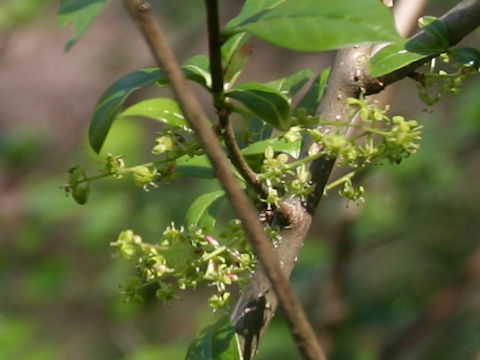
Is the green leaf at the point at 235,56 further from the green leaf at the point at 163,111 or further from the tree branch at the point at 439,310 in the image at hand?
the tree branch at the point at 439,310

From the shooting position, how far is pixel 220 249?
0.95 m

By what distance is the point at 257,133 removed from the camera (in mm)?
1077

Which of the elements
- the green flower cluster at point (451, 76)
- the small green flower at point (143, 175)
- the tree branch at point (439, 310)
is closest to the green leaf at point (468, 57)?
the green flower cluster at point (451, 76)

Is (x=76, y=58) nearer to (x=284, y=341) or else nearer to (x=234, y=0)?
(x=234, y=0)

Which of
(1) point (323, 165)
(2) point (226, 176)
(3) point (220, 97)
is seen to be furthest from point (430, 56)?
(2) point (226, 176)

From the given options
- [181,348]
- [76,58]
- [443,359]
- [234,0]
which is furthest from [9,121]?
[443,359]

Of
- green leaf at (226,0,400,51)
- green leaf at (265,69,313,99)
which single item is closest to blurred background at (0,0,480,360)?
green leaf at (265,69,313,99)

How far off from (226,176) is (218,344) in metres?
0.32

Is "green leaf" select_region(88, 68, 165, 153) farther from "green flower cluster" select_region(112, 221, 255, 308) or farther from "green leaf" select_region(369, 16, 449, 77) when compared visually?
"green leaf" select_region(369, 16, 449, 77)

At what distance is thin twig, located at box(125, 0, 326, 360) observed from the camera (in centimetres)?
64

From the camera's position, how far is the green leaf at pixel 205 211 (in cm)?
106

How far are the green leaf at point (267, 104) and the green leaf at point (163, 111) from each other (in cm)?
9

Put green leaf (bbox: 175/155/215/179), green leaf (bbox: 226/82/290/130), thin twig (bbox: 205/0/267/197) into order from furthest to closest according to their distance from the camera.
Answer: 1. green leaf (bbox: 175/155/215/179)
2. green leaf (bbox: 226/82/290/130)
3. thin twig (bbox: 205/0/267/197)

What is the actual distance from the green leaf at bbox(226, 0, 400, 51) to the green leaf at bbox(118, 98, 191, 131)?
0.16 metres
